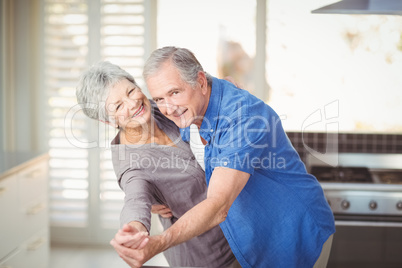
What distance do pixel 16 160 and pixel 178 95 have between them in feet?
3.54

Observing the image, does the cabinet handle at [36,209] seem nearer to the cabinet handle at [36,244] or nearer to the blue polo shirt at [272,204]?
the cabinet handle at [36,244]

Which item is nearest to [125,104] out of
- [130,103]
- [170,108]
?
[130,103]

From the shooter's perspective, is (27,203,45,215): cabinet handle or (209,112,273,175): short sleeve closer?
(209,112,273,175): short sleeve

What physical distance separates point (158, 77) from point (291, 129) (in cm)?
110

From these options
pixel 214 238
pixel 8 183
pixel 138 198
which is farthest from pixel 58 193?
pixel 138 198

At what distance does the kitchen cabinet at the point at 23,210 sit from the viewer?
1.57 meters

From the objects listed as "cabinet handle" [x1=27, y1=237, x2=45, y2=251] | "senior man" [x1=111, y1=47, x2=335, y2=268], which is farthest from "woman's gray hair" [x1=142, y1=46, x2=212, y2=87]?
"cabinet handle" [x1=27, y1=237, x2=45, y2=251]

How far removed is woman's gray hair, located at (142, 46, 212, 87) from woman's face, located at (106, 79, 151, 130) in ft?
0.36

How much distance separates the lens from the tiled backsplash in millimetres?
1868

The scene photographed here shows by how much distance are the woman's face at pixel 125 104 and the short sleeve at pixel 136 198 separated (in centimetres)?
11

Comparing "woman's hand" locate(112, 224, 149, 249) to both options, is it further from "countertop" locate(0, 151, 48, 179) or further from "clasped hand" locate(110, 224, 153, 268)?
"countertop" locate(0, 151, 48, 179)

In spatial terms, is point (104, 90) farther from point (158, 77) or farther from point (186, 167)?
point (186, 167)

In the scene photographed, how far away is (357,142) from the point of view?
188 centimetres

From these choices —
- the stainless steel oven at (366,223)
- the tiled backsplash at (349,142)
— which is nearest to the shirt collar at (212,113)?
the stainless steel oven at (366,223)
